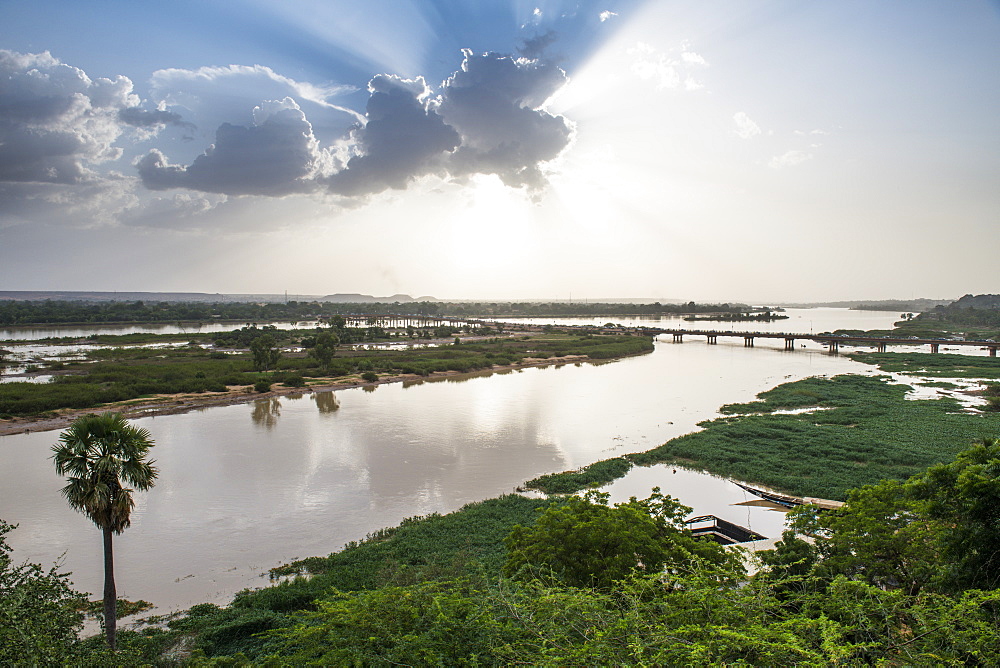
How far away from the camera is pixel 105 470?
8648mm

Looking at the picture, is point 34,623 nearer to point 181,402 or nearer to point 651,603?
point 651,603

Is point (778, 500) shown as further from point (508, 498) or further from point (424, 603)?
point (424, 603)

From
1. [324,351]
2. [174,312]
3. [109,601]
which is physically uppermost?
[174,312]

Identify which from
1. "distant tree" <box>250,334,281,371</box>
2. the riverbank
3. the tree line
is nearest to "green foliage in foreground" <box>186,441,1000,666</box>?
the riverbank

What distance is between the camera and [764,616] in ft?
19.3

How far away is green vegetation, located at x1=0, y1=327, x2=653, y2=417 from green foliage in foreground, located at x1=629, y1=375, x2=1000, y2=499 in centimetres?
2675

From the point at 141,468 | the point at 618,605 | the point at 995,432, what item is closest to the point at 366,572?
the point at 141,468

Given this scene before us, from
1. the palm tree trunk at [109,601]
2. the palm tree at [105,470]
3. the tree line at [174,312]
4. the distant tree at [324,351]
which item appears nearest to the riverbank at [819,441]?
the palm tree at [105,470]

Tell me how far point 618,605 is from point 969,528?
15.4 feet

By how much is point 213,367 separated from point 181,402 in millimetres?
11337

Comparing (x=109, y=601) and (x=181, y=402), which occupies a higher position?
(x=109, y=601)

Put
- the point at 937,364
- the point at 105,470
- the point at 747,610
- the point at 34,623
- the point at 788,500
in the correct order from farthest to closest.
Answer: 1. the point at 937,364
2. the point at 788,500
3. the point at 105,470
4. the point at 747,610
5. the point at 34,623

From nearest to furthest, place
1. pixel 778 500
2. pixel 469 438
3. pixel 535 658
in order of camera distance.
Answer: pixel 535 658
pixel 778 500
pixel 469 438

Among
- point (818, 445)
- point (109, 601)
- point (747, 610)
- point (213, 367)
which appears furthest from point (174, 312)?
point (747, 610)
